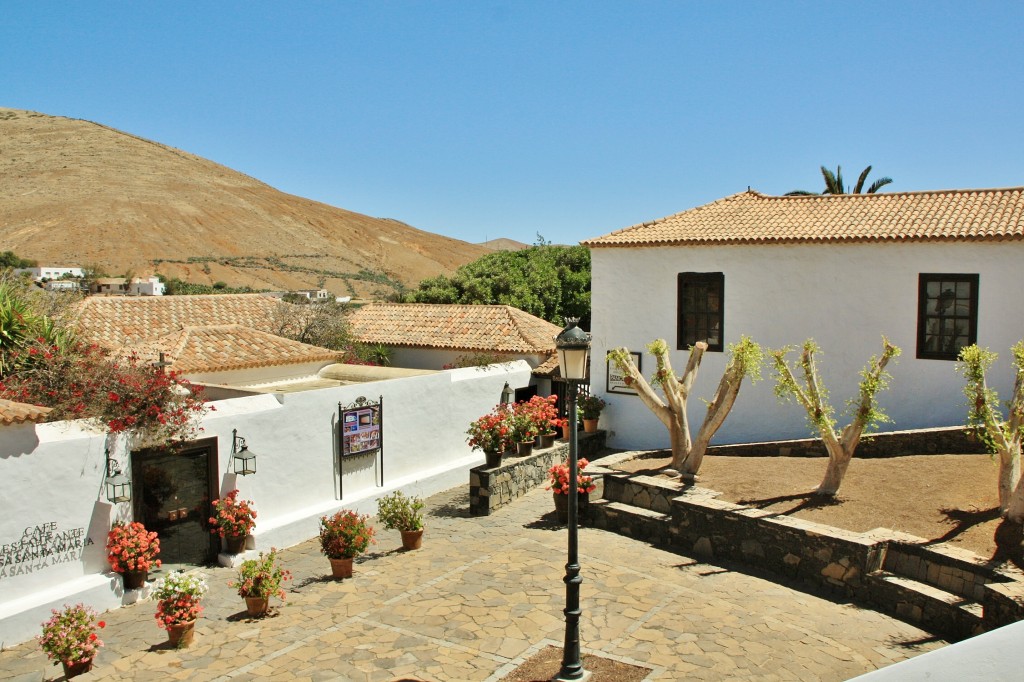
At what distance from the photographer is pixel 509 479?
1488cm

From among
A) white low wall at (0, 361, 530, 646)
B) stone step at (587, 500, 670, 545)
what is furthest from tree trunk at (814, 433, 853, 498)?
white low wall at (0, 361, 530, 646)

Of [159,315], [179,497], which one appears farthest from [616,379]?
[159,315]

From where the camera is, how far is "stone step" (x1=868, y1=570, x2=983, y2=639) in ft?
26.6

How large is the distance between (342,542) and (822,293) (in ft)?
39.1

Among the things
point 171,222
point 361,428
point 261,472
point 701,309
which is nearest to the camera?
point 261,472

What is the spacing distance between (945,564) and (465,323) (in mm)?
15948

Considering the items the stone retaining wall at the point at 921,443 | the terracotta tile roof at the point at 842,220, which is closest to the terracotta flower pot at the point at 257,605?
the stone retaining wall at the point at 921,443

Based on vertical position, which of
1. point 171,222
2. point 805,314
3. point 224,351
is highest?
point 171,222

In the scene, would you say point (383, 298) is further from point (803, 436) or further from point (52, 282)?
point (803, 436)

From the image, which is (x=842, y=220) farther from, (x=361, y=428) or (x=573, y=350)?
(x=573, y=350)

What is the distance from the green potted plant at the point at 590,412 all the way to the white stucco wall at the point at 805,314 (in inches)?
17.9

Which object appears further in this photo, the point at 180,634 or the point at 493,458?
the point at 493,458

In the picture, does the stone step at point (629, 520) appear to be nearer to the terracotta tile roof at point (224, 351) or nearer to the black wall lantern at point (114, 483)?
the black wall lantern at point (114, 483)

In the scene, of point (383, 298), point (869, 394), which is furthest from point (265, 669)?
point (383, 298)
